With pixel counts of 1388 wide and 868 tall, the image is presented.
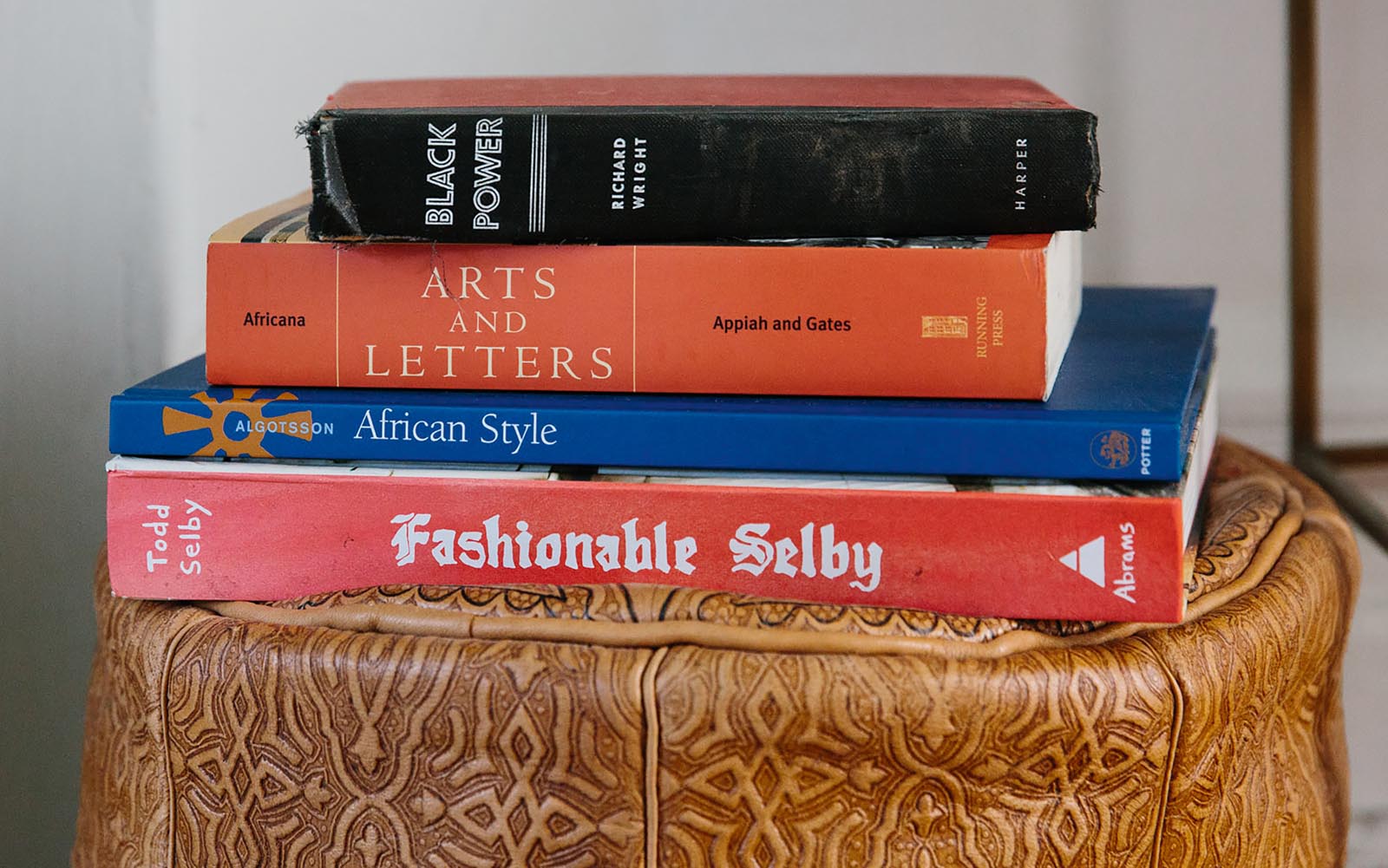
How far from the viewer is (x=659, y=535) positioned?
0.52 m

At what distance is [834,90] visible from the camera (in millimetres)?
626

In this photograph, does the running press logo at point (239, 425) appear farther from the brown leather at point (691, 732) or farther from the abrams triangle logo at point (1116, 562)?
the abrams triangle logo at point (1116, 562)

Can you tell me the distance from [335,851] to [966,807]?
0.87 ft

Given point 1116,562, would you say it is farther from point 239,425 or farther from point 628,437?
point 239,425

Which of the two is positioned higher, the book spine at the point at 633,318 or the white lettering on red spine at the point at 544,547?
the book spine at the point at 633,318

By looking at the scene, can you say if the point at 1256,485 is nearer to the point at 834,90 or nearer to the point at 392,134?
the point at 834,90

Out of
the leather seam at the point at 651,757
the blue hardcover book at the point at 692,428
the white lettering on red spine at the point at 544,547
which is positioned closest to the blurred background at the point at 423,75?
the blue hardcover book at the point at 692,428

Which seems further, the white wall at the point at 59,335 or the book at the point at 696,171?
the white wall at the point at 59,335

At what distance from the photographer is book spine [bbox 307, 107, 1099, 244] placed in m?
0.51

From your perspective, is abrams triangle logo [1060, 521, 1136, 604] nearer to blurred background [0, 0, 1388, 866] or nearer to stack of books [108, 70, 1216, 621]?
stack of books [108, 70, 1216, 621]

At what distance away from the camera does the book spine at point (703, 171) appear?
0.51 meters

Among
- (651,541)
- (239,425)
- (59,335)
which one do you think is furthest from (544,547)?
(59,335)

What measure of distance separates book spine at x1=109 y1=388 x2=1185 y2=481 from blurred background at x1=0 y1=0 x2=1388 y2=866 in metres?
0.38

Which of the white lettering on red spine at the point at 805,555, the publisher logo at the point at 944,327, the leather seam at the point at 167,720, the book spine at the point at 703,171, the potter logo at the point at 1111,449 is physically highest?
the book spine at the point at 703,171
